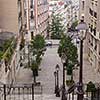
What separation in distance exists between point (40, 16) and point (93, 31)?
23.5 metres

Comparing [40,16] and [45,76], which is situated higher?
[40,16]

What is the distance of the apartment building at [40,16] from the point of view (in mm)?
53294

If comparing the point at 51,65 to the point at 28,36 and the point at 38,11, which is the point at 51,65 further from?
the point at 38,11

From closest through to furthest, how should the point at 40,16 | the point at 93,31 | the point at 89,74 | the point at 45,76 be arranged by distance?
the point at 45,76, the point at 89,74, the point at 93,31, the point at 40,16

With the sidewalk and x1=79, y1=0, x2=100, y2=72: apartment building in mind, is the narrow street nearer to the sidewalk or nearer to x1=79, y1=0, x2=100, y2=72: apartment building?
the sidewalk

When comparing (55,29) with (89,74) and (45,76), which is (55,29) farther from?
(45,76)

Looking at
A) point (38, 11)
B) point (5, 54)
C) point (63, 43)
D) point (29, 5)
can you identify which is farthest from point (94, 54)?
point (38, 11)

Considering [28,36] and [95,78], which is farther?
[28,36]

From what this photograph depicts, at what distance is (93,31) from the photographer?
116ft

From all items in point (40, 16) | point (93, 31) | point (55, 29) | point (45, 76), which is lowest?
point (45, 76)

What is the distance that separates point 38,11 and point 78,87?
154 ft

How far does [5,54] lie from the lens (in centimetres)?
2397

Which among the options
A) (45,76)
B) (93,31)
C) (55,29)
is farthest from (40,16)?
(45,76)

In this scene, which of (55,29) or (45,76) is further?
(55,29)
